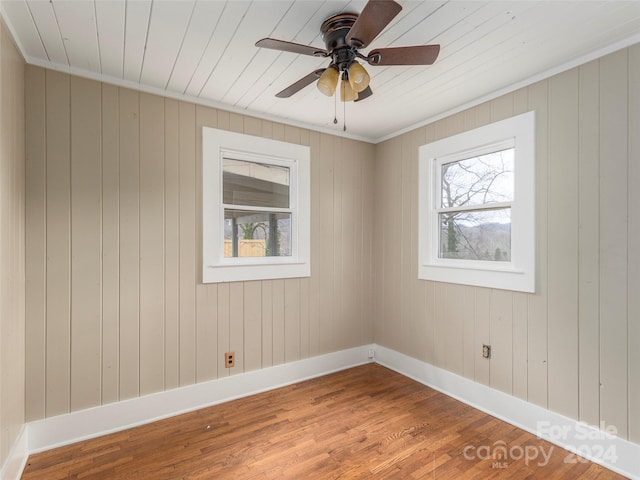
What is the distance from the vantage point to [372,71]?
2205mm

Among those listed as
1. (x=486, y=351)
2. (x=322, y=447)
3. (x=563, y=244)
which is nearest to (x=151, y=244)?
(x=322, y=447)

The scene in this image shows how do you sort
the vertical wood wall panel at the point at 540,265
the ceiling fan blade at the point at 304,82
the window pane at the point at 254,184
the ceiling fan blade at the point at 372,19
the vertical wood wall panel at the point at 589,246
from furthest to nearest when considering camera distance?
1. the window pane at the point at 254,184
2. the vertical wood wall panel at the point at 540,265
3. the vertical wood wall panel at the point at 589,246
4. the ceiling fan blade at the point at 304,82
5. the ceiling fan blade at the point at 372,19

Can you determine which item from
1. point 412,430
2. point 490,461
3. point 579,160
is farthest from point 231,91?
point 490,461

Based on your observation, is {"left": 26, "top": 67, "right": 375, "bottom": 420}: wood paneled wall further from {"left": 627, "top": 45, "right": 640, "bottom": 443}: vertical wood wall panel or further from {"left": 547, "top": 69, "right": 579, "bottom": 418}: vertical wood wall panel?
{"left": 627, "top": 45, "right": 640, "bottom": 443}: vertical wood wall panel

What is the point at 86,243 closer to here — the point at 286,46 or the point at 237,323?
the point at 237,323

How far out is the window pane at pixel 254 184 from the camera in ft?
9.42

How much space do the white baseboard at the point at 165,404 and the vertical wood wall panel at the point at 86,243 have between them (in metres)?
0.12

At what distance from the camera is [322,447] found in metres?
2.14

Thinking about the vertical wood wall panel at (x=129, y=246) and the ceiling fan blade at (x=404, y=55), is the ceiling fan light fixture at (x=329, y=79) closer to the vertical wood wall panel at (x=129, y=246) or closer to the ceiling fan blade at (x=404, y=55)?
the ceiling fan blade at (x=404, y=55)

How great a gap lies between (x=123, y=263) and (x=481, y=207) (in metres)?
2.82

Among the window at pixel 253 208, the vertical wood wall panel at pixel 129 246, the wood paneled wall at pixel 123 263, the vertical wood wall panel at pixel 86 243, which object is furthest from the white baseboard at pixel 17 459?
the window at pixel 253 208

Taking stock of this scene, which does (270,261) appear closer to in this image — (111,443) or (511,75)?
(111,443)

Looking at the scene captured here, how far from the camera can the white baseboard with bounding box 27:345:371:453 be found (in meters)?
2.14

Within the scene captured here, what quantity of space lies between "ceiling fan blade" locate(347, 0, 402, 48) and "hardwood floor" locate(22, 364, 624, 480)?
2309mm
